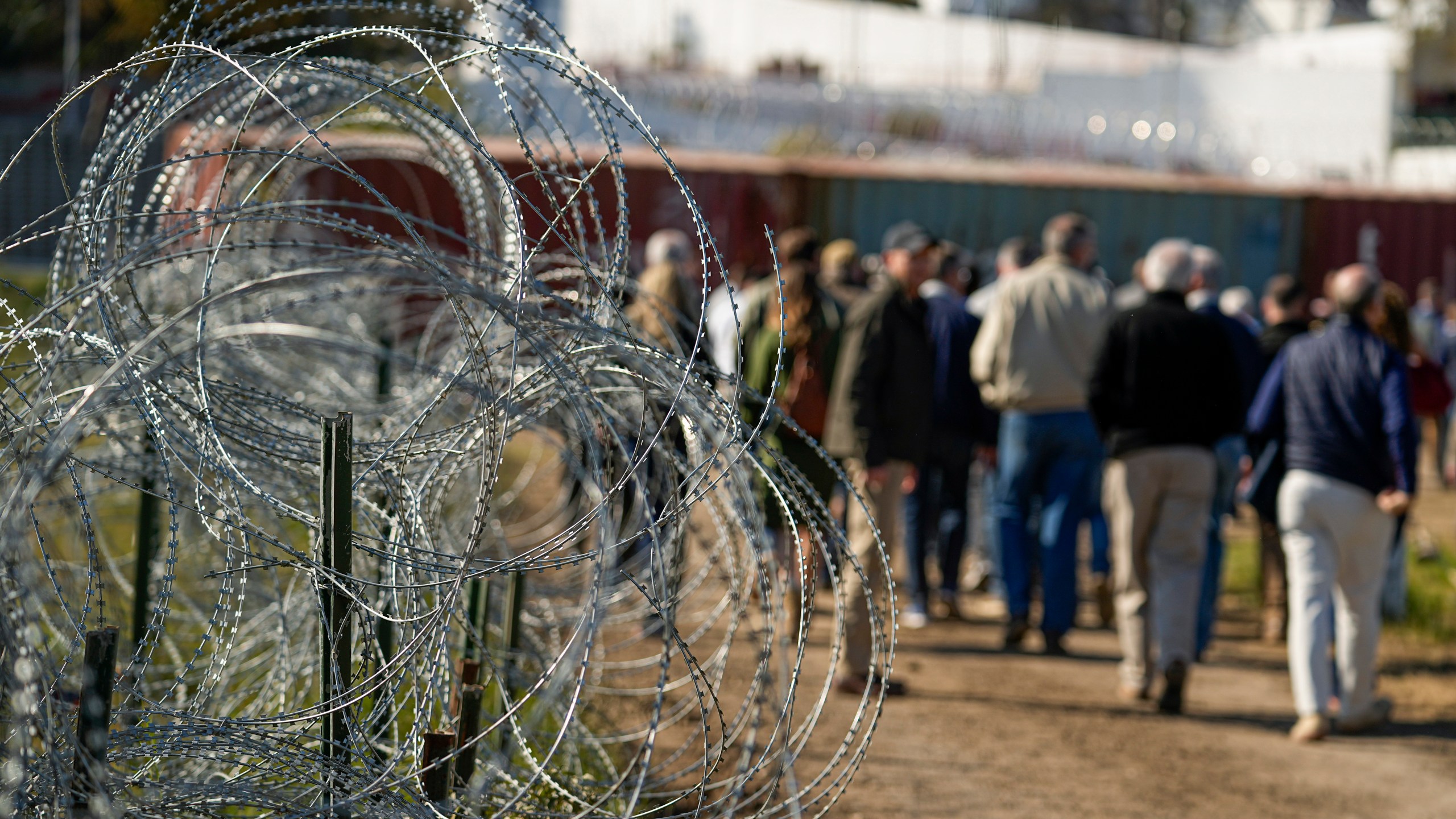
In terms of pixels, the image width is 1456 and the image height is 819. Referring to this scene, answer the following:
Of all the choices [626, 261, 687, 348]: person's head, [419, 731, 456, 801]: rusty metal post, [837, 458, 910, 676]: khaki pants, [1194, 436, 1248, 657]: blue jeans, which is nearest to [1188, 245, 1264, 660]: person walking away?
[1194, 436, 1248, 657]: blue jeans

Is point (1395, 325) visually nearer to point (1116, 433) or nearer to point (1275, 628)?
point (1116, 433)

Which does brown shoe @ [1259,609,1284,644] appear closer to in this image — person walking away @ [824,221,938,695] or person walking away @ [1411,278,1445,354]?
person walking away @ [824,221,938,695]

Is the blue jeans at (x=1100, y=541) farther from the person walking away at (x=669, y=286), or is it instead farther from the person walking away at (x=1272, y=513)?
the person walking away at (x=669, y=286)

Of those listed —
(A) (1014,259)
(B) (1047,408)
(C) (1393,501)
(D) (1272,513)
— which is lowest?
(D) (1272,513)

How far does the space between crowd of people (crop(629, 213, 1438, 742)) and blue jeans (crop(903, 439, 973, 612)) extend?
0.04 ft

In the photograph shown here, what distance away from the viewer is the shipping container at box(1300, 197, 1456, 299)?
17.4 meters

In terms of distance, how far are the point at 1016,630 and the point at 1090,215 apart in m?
10.9

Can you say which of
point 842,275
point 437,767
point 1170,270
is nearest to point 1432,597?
point 1170,270

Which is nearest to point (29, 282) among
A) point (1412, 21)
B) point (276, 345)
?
point (276, 345)

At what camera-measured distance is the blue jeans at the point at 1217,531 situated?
21.6 ft

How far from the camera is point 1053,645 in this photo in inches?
263

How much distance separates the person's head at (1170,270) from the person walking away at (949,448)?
51.8 inches

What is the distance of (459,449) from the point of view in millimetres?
3146

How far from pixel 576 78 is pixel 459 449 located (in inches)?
35.0
